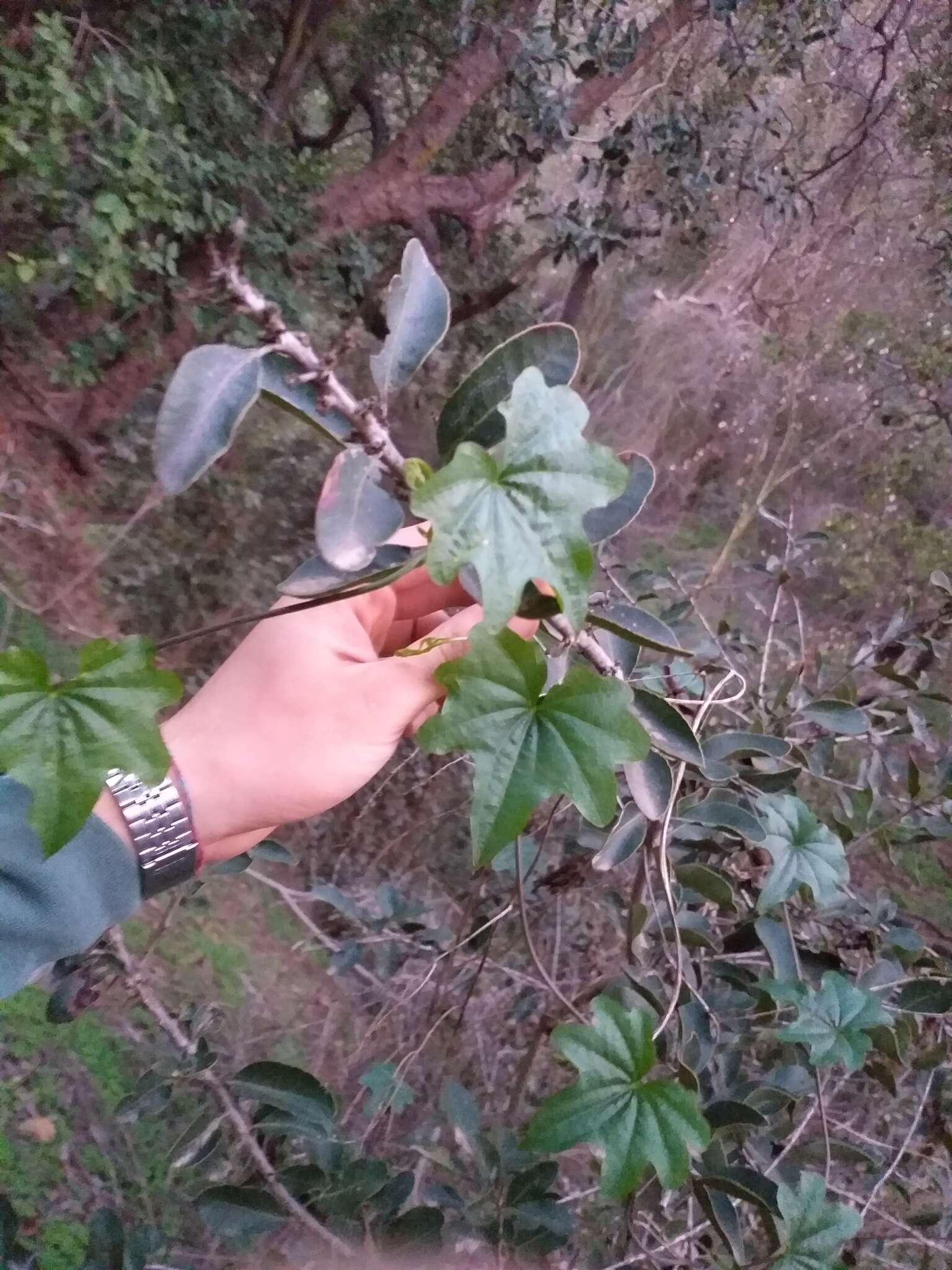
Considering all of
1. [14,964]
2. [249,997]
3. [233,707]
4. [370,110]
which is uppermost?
[370,110]

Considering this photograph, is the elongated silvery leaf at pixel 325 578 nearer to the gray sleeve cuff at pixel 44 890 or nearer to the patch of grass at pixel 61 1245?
the gray sleeve cuff at pixel 44 890

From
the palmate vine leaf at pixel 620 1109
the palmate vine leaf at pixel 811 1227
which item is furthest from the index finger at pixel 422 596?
the palmate vine leaf at pixel 811 1227

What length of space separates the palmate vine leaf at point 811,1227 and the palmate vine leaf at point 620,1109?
232mm

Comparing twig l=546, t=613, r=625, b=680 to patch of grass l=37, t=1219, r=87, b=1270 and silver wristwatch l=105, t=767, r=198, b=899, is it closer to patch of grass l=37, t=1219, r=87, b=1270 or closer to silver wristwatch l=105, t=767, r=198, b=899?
silver wristwatch l=105, t=767, r=198, b=899

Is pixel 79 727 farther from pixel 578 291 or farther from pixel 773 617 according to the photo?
pixel 578 291

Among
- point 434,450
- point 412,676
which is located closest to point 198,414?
point 412,676

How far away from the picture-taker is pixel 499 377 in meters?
0.59

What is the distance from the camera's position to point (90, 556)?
2.14 m

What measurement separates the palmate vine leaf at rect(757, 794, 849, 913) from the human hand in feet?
1.56

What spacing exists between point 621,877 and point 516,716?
1.26 metres

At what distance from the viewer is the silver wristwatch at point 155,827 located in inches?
29.0

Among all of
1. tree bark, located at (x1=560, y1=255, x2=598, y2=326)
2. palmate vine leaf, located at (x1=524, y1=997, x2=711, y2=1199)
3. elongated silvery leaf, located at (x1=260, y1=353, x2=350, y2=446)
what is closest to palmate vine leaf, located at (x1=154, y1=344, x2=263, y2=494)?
elongated silvery leaf, located at (x1=260, y1=353, x2=350, y2=446)

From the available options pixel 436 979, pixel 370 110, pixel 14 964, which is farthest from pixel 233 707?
pixel 370 110

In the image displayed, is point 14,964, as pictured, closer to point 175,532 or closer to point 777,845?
point 777,845
